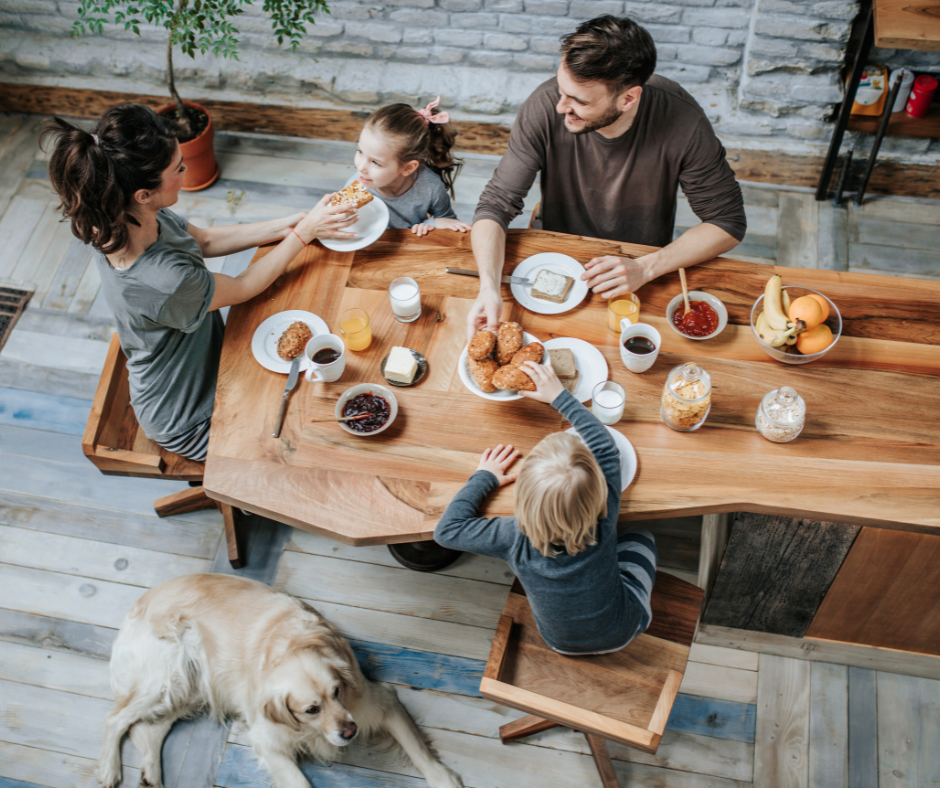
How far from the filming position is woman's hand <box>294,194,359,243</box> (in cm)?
209

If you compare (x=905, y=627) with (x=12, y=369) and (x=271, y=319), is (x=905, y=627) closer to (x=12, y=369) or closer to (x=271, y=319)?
(x=271, y=319)

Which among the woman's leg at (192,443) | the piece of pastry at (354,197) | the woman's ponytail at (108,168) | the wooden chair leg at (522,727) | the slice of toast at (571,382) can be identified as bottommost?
the wooden chair leg at (522,727)

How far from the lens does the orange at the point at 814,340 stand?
1.80 metres

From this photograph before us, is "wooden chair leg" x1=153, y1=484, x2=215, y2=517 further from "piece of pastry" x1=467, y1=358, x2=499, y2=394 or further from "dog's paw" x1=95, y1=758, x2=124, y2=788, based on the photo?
"piece of pastry" x1=467, y1=358, x2=499, y2=394

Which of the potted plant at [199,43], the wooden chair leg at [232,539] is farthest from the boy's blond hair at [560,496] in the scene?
the potted plant at [199,43]

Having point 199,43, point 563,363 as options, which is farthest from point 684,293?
point 199,43

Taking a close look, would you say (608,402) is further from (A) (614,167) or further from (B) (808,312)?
(A) (614,167)

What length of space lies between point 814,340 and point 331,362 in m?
1.23

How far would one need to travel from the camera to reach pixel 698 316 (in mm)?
1905

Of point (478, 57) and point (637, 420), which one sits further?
point (478, 57)

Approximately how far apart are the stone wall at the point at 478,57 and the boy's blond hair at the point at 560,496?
248 cm

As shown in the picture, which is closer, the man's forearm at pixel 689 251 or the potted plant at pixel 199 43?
the man's forearm at pixel 689 251

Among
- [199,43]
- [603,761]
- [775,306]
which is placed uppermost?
[199,43]

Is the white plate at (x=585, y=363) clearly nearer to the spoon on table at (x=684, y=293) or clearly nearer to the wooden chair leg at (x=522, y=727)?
the spoon on table at (x=684, y=293)
